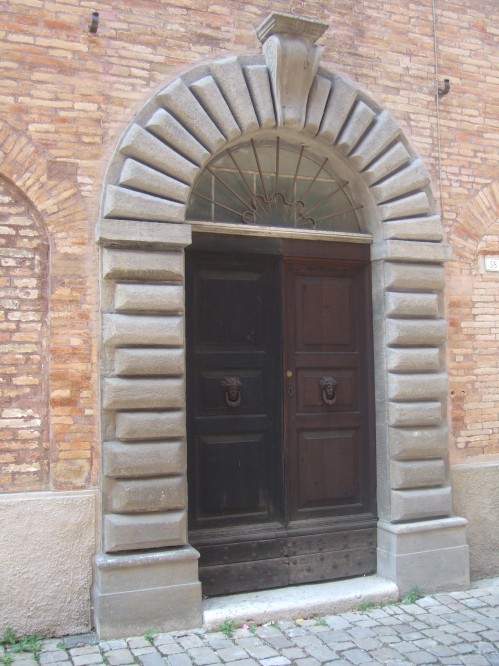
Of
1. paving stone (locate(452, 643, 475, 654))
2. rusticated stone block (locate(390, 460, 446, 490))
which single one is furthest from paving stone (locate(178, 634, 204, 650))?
rusticated stone block (locate(390, 460, 446, 490))

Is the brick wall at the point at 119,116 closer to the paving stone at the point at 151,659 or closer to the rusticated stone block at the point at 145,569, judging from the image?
the rusticated stone block at the point at 145,569

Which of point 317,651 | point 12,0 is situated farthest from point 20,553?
point 12,0

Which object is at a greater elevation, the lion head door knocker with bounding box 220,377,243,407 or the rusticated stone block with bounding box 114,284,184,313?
the rusticated stone block with bounding box 114,284,184,313

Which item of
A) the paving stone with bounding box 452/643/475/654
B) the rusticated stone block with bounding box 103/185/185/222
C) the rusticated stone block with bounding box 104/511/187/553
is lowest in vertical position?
the paving stone with bounding box 452/643/475/654

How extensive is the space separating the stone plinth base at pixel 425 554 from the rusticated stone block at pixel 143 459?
1876 millimetres

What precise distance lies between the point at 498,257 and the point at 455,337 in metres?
0.89

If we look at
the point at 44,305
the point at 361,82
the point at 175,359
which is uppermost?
the point at 361,82

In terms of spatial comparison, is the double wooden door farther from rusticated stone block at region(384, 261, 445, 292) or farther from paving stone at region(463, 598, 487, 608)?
paving stone at region(463, 598, 487, 608)

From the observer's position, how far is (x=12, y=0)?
4.82m

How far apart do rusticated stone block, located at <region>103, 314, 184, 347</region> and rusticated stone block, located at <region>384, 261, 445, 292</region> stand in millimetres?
1839

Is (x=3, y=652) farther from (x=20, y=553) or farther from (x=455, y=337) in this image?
(x=455, y=337)

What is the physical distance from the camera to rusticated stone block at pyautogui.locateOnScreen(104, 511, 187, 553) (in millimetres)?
4699

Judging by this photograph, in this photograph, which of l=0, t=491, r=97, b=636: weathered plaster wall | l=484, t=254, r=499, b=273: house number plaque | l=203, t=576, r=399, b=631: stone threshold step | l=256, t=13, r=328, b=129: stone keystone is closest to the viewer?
l=0, t=491, r=97, b=636: weathered plaster wall

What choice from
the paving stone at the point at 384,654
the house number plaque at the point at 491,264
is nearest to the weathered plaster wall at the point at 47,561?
the paving stone at the point at 384,654
